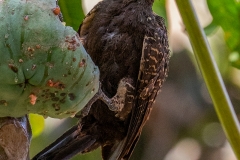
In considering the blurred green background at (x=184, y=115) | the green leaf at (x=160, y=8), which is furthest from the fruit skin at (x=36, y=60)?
the blurred green background at (x=184, y=115)

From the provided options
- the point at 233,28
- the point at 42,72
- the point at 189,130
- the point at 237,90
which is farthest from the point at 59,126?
the point at 42,72

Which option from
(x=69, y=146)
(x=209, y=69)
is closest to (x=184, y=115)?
(x=69, y=146)

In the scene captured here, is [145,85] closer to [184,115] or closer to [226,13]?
[226,13]

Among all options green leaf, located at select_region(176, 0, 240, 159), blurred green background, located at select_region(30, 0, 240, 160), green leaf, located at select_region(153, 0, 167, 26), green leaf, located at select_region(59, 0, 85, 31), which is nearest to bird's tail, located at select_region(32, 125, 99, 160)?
green leaf, located at select_region(59, 0, 85, 31)

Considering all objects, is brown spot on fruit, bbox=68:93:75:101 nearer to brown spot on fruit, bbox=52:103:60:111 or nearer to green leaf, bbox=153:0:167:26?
brown spot on fruit, bbox=52:103:60:111

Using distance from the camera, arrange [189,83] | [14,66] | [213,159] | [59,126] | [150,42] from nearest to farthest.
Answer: [14,66], [150,42], [59,126], [213,159], [189,83]

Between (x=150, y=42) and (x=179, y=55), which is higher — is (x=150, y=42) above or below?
above

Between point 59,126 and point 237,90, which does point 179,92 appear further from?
point 59,126
